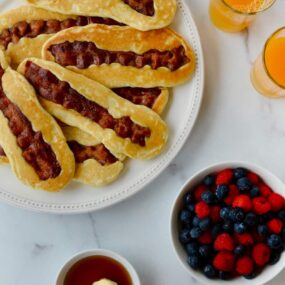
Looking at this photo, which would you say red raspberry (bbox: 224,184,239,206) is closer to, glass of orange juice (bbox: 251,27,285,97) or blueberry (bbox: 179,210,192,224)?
blueberry (bbox: 179,210,192,224)

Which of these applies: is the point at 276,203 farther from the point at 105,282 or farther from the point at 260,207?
the point at 105,282

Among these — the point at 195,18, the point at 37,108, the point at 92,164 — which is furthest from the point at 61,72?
the point at 195,18

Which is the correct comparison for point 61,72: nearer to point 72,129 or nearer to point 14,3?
point 72,129

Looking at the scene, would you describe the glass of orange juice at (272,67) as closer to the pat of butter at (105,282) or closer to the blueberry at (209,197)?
the blueberry at (209,197)

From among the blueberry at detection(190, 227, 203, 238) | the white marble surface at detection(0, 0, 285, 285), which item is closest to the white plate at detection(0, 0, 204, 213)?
the white marble surface at detection(0, 0, 285, 285)

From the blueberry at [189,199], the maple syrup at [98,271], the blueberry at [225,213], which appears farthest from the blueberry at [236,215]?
the maple syrup at [98,271]

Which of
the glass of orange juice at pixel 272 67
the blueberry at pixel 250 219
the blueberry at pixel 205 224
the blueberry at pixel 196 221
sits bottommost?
the blueberry at pixel 196 221
